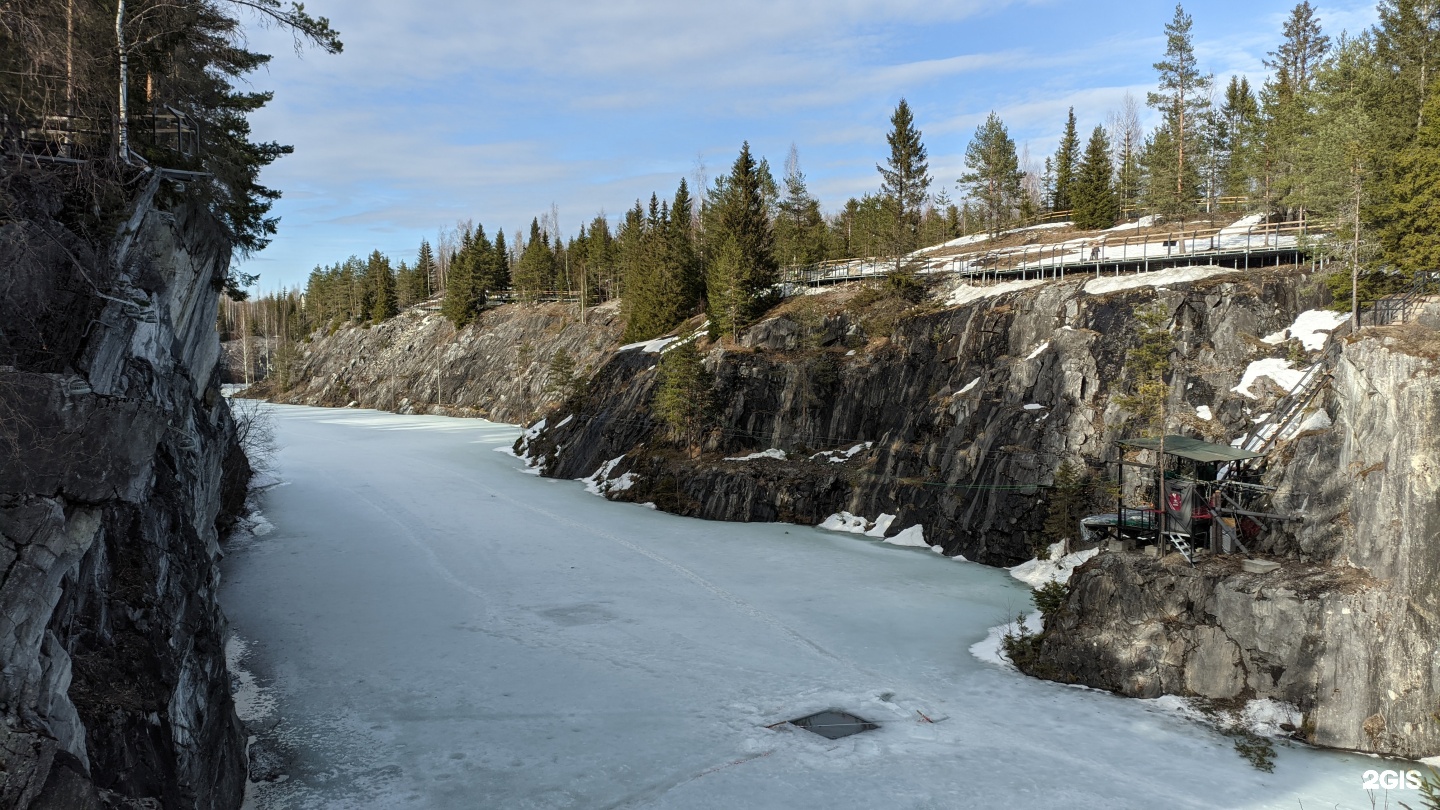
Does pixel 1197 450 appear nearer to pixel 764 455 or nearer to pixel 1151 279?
pixel 1151 279

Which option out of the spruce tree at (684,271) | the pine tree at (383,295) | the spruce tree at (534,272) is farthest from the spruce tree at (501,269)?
the spruce tree at (684,271)

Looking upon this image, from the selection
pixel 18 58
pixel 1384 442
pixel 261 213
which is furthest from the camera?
pixel 261 213

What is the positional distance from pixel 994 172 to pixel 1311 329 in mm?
38887

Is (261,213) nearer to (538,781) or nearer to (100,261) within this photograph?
(100,261)

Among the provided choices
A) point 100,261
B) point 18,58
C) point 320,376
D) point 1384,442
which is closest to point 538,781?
point 100,261

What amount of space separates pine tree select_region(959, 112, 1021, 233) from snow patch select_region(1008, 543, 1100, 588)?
4008 cm

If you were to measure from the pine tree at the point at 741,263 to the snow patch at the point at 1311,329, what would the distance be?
2332cm

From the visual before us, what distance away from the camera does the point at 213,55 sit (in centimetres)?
1761

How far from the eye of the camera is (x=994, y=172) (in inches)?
2339

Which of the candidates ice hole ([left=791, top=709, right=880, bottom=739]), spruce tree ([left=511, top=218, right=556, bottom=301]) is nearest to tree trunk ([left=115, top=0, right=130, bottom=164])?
ice hole ([left=791, top=709, right=880, bottom=739])

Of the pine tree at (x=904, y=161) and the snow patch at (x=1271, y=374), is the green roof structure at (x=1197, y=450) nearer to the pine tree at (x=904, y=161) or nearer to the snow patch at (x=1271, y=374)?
the snow patch at (x=1271, y=374)

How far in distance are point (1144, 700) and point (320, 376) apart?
105024mm

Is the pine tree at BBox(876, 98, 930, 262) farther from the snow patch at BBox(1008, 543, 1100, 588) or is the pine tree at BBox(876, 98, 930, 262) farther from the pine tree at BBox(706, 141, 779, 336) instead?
the snow patch at BBox(1008, 543, 1100, 588)

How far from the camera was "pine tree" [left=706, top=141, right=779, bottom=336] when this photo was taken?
40906 millimetres
